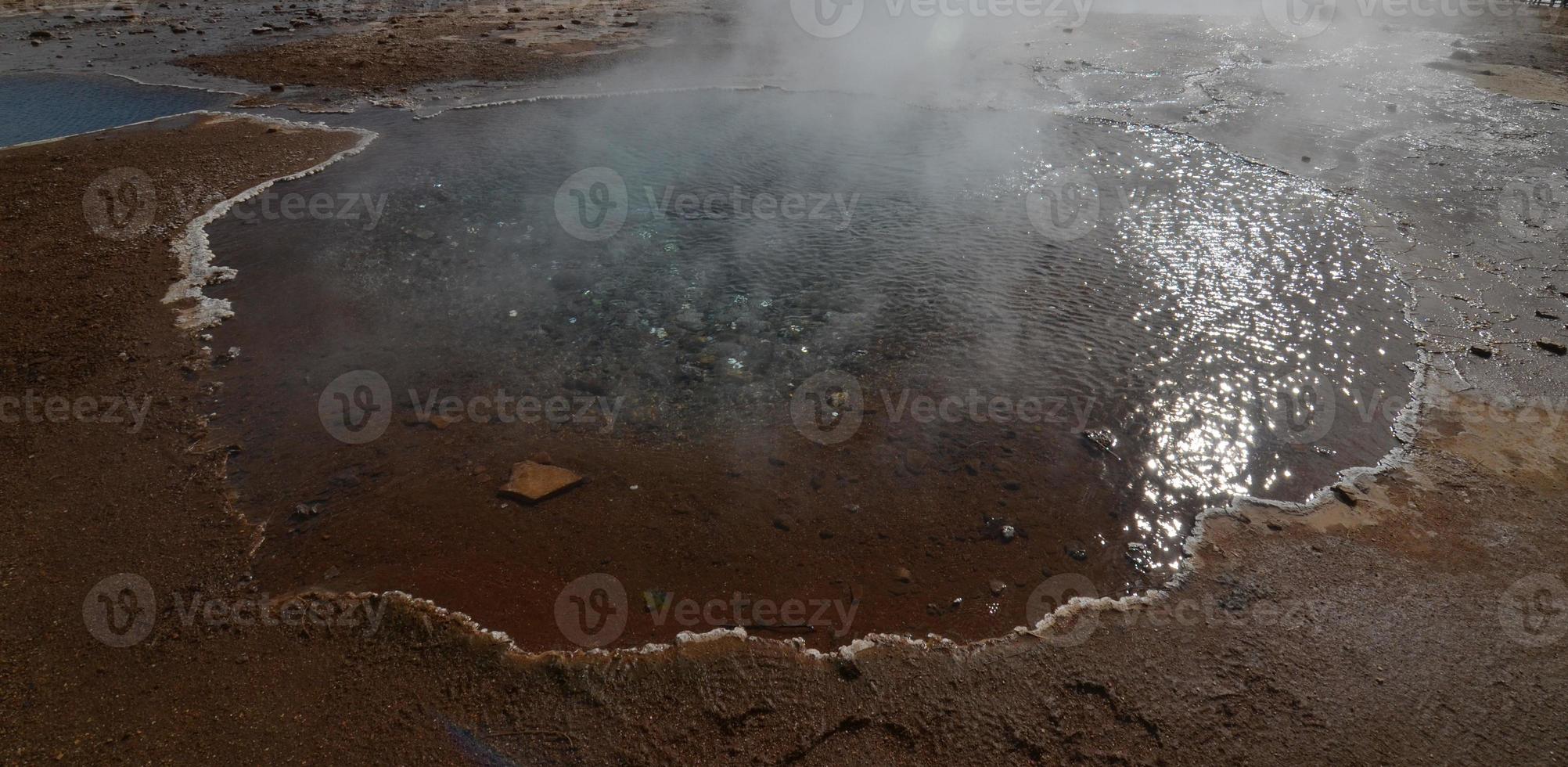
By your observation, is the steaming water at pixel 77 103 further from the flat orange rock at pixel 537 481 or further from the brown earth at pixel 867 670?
the flat orange rock at pixel 537 481

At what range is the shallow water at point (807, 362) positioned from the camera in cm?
327

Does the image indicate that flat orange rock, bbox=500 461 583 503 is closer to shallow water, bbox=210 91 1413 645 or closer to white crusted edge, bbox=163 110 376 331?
shallow water, bbox=210 91 1413 645

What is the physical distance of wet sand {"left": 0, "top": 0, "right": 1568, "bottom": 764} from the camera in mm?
2455

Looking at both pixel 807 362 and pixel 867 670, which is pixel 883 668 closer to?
pixel 867 670

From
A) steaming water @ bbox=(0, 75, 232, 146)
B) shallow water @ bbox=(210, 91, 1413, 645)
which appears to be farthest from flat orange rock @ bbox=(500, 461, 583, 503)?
steaming water @ bbox=(0, 75, 232, 146)

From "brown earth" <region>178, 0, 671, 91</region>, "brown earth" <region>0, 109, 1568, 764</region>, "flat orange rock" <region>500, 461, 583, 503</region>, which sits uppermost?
"brown earth" <region>178, 0, 671, 91</region>

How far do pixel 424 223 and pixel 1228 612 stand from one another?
616 centimetres

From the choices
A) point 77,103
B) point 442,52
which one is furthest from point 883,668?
point 77,103

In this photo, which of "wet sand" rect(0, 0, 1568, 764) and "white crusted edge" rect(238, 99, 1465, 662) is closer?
"wet sand" rect(0, 0, 1568, 764)

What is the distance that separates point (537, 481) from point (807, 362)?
1.72 m

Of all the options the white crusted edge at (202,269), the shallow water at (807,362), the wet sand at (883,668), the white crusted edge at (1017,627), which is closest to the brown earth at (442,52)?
the white crusted edge at (202,269)

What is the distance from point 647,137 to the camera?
26.5ft

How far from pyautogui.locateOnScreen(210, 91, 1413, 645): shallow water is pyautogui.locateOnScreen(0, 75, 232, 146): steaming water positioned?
3.90 m

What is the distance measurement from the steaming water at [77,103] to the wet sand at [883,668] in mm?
7393
